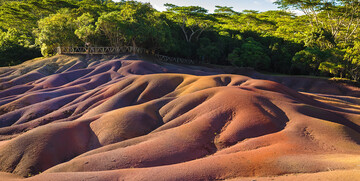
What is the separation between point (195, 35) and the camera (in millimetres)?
61781

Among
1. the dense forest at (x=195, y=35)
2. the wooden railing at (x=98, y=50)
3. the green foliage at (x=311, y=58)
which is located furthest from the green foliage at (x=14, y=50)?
the green foliage at (x=311, y=58)

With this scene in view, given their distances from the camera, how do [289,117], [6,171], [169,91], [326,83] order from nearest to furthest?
[6,171] < [289,117] < [169,91] < [326,83]

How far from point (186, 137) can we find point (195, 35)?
51.8 m

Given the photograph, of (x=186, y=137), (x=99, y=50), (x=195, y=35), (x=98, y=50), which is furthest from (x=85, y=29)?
(x=186, y=137)

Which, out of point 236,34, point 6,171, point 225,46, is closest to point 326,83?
point 225,46

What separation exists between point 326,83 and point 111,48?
4143cm

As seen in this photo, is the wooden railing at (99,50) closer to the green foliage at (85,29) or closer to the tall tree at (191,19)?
the green foliage at (85,29)

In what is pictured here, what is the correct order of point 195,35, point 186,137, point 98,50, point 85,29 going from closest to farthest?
point 186,137, point 85,29, point 98,50, point 195,35

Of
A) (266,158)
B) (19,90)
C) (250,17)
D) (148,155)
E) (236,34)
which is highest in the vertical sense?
(250,17)

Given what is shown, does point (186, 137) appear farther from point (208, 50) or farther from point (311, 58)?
point (208, 50)

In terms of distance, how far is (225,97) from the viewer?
641 inches

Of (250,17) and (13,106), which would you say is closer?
(13,106)

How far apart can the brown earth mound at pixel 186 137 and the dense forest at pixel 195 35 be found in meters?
24.7

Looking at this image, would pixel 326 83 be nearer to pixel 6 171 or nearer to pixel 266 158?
pixel 266 158
